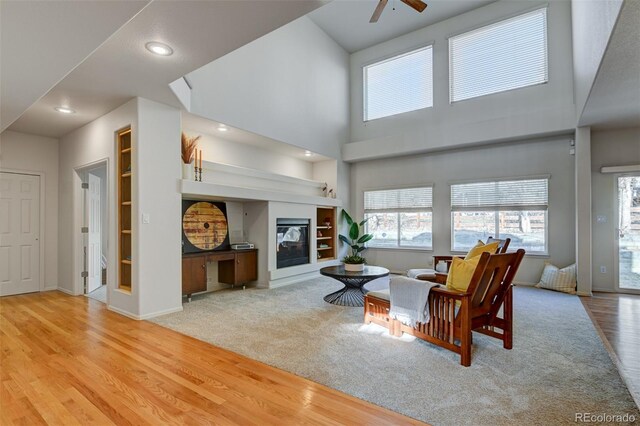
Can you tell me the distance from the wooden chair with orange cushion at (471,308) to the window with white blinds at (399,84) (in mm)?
5301

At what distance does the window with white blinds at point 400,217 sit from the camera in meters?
7.16

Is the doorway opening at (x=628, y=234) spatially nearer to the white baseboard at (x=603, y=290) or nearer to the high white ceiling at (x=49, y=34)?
the white baseboard at (x=603, y=290)

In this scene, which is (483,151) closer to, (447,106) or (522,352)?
(447,106)

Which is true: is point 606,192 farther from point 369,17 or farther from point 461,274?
point 369,17

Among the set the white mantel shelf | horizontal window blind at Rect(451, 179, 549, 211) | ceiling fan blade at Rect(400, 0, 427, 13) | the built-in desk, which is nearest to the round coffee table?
the built-in desk

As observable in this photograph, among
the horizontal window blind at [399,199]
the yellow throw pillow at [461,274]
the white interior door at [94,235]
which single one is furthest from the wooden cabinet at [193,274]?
the horizontal window blind at [399,199]

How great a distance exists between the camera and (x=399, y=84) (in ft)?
24.9

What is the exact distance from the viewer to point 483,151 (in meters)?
6.44

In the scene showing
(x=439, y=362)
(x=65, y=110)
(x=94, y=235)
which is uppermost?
(x=65, y=110)

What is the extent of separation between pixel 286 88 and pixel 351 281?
13.2 ft

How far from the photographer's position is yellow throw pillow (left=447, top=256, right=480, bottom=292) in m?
2.71

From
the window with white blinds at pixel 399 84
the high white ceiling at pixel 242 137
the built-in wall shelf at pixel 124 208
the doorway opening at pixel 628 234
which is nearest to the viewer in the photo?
the built-in wall shelf at pixel 124 208

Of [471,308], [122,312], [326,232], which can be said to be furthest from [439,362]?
[326,232]

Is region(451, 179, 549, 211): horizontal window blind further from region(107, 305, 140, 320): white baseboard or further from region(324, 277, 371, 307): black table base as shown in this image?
region(107, 305, 140, 320): white baseboard
